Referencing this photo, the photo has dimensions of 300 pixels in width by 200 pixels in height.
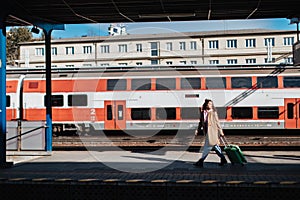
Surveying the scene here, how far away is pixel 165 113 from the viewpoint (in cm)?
2192

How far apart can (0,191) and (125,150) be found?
22.6 ft

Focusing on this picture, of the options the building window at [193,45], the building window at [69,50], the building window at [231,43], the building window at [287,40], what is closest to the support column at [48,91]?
the building window at [193,45]

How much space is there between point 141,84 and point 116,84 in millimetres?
1426

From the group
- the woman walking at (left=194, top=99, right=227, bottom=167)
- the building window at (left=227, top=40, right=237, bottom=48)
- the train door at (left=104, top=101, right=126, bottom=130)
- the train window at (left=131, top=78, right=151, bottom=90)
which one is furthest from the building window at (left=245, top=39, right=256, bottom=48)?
the woman walking at (left=194, top=99, right=227, bottom=167)

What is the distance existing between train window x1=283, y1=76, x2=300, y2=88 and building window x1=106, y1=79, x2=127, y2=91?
8621mm

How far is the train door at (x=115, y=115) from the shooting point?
22297mm

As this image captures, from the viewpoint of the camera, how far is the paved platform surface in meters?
8.11

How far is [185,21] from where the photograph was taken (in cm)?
1260

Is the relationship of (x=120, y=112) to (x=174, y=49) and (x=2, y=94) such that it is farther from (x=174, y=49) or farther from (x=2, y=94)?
(x=174, y=49)

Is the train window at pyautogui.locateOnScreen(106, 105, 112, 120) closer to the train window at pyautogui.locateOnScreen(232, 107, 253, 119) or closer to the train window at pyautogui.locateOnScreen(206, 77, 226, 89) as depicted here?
the train window at pyautogui.locateOnScreen(206, 77, 226, 89)

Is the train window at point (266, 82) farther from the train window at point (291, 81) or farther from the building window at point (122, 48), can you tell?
the building window at point (122, 48)

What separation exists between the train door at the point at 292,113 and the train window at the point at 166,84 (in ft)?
19.9

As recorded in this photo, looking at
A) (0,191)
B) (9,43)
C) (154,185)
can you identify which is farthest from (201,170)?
(9,43)

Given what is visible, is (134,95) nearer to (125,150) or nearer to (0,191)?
(125,150)
